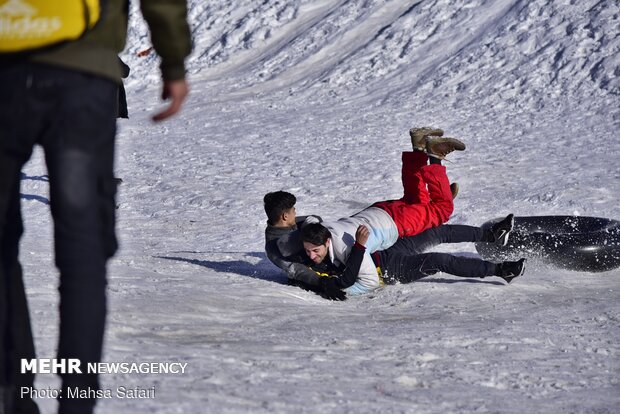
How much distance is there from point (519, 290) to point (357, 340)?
2.16 m

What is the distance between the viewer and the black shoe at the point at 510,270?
20.8ft

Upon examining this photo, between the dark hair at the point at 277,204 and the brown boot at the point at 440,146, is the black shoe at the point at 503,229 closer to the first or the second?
the brown boot at the point at 440,146

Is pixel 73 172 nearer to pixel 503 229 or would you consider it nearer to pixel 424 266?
pixel 424 266

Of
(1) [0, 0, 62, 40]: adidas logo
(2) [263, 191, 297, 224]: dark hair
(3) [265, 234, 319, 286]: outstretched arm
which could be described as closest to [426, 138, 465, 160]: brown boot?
(2) [263, 191, 297, 224]: dark hair

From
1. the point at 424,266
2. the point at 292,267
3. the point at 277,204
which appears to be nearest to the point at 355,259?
the point at 292,267

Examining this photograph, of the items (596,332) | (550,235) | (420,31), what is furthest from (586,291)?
(420,31)

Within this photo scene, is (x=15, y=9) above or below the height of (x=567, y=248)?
above

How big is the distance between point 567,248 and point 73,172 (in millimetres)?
5587

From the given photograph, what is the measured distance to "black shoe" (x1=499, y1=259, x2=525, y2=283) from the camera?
6336 mm

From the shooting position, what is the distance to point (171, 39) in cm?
236

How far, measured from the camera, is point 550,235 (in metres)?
7.34

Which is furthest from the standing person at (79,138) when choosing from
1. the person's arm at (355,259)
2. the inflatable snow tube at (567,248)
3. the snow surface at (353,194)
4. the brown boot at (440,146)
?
the inflatable snow tube at (567,248)

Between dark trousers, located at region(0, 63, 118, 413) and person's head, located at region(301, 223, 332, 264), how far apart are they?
3630 millimetres

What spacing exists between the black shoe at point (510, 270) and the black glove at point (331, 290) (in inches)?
43.4
